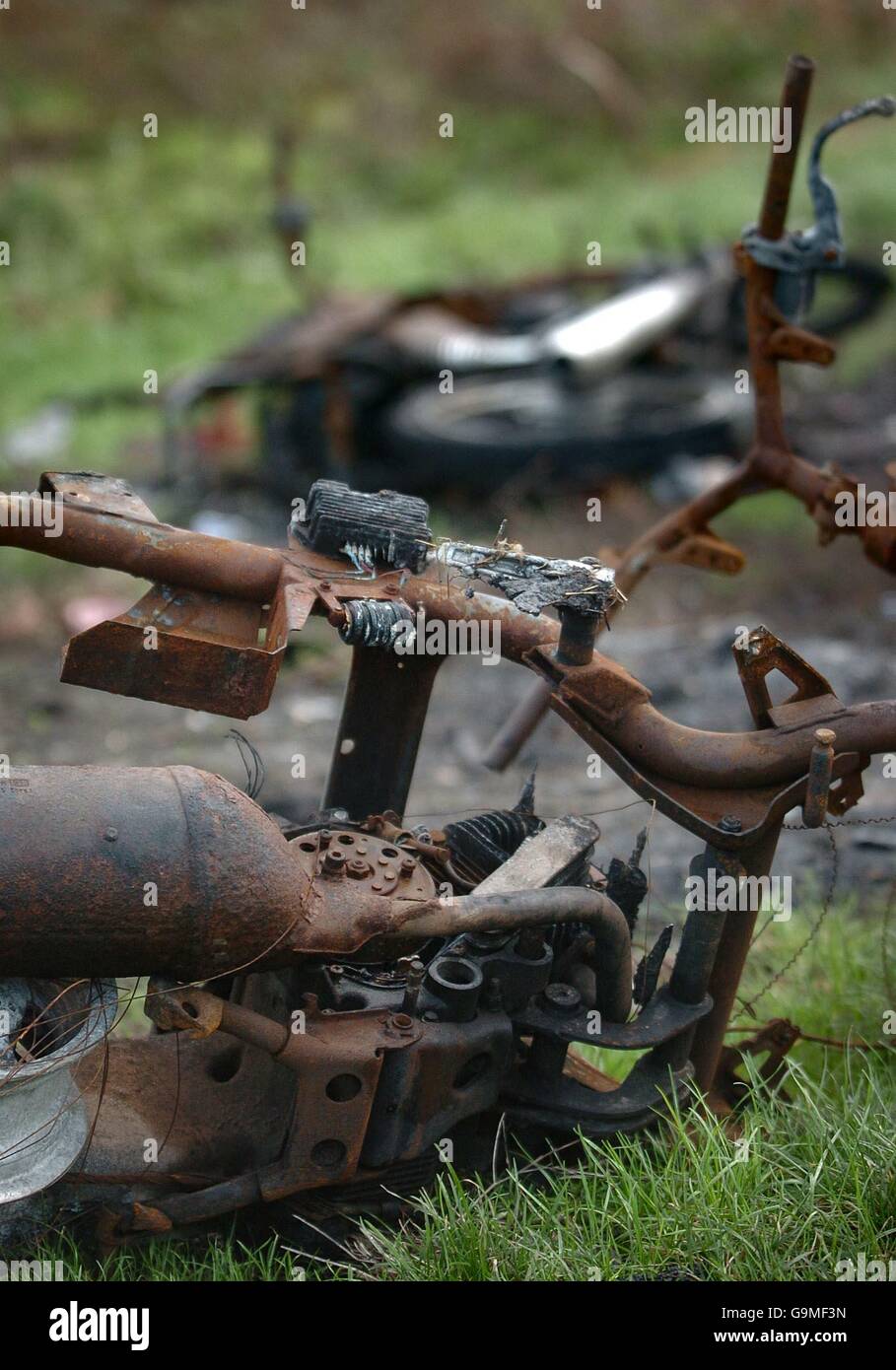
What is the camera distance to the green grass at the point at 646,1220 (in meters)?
2.66

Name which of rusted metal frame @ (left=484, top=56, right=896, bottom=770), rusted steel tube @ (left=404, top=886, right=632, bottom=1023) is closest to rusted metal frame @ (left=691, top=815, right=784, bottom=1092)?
rusted steel tube @ (left=404, top=886, right=632, bottom=1023)

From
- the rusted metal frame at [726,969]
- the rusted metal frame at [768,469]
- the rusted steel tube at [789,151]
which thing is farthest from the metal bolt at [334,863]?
the rusted steel tube at [789,151]

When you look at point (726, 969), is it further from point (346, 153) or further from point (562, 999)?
point (346, 153)

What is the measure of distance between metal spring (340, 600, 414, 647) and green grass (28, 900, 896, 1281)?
3.23 ft

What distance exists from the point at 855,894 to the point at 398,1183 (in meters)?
2.19

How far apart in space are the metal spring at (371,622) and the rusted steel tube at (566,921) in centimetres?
48

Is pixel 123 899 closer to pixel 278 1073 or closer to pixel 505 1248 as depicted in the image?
pixel 278 1073

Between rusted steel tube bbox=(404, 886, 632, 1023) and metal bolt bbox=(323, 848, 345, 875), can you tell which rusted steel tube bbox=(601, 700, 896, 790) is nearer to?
rusted steel tube bbox=(404, 886, 632, 1023)

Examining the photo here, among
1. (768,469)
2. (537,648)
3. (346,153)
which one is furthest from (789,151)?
(346,153)

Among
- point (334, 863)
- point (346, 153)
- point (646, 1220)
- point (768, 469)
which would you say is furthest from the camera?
point (346, 153)

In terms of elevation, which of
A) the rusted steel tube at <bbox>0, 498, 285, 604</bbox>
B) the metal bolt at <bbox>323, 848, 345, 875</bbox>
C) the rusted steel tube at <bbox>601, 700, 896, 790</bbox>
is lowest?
the metal bolt at <bbox>323, 848, 345, 875</bbox>

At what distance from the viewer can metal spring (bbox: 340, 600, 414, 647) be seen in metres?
2.69

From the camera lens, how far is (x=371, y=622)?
2.69 m

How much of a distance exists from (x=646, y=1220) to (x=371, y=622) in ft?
3.87
